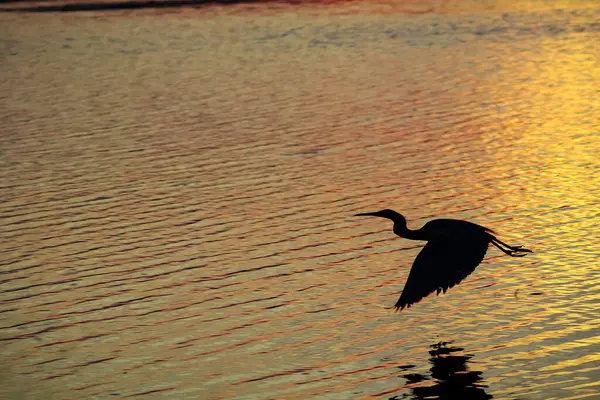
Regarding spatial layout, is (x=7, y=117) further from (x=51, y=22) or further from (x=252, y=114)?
(x=51, y=22)

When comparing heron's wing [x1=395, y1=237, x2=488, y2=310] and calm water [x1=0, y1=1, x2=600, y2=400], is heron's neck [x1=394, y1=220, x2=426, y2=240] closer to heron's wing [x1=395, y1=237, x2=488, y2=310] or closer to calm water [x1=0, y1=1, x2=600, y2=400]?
heron's wing [x1=395, y1=237, x2=488, y2=310]

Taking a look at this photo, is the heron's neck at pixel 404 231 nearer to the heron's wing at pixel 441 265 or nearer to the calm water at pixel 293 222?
the heron's wing at pixel 441 265

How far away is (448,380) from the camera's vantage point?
34.2 feet

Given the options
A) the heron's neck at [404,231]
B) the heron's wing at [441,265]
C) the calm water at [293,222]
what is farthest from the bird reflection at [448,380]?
the heron's neck at [404,231]

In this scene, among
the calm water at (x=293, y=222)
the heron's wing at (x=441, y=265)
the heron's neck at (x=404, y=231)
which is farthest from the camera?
the heron's neck at (x=404, y=231)

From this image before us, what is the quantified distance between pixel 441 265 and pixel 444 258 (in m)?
0.11

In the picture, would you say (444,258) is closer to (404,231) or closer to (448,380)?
(404,231)

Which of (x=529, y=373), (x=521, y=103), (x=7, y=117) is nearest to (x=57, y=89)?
(x=7, y=117)

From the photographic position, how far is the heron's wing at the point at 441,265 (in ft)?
37.0

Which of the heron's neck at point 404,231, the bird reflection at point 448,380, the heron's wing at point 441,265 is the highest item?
the heron's neck at point 404,231

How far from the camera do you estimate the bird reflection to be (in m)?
10.1

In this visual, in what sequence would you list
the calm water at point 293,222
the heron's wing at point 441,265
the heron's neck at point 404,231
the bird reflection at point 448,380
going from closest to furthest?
the bird reflection at point 448,380, the calm water at point 293,222, the heron's wing at point 441,265, the heron's neck at point 404,231

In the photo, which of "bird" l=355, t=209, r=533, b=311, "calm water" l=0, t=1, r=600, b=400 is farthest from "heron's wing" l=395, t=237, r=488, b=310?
"calm water" l=0, t=1, r=600, b=400

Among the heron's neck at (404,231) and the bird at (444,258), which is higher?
the heron's neck at (404,231)
